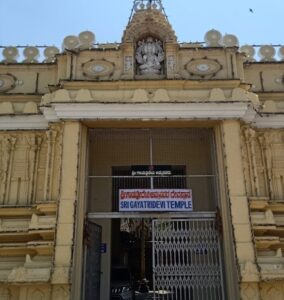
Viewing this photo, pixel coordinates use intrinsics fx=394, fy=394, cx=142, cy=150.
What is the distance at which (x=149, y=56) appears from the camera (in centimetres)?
1174

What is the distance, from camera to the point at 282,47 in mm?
12930

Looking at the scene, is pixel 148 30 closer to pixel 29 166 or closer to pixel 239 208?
pixel 29 166

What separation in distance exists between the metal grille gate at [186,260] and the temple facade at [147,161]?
0.03 metres

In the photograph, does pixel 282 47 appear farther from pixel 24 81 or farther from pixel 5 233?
pixel 5 233

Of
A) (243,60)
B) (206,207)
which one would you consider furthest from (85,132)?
(243,60)

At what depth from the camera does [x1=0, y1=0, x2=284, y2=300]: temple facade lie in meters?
9.49

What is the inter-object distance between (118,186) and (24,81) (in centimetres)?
444

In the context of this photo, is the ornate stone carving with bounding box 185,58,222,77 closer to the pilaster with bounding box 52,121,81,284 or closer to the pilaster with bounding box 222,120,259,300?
the pilaster with bounding box 222,120,259,300

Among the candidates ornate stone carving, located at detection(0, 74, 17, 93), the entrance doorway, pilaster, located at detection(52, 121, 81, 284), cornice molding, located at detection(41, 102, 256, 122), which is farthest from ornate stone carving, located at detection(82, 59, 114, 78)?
ornate stone carving, located at detection(0, 74, 17, 93)

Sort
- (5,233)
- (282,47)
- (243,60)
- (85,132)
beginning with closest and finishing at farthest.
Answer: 1. (5,233)
2. (85,132)
3. (243,60)
4. (282,47)

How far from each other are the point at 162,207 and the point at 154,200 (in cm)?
28

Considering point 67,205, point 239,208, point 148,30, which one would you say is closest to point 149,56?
point 148,30

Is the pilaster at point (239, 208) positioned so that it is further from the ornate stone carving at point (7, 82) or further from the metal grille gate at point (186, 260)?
the ornate stone carving at point (7, 82)

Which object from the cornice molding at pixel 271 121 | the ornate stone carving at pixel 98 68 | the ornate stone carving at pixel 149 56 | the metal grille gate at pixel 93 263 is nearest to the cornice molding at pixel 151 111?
the cornice molding at pixel 271 121
